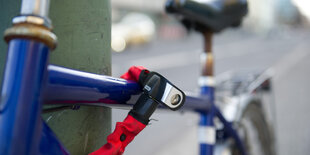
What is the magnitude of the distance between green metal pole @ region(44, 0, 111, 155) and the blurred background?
13cm

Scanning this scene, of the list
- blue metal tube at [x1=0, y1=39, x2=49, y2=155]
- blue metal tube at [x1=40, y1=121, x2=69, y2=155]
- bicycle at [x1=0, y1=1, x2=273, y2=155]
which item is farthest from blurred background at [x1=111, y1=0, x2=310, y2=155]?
blue metal tube at [x1=0, y1=39, x2=49, y2=155]

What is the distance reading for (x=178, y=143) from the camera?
179 inches

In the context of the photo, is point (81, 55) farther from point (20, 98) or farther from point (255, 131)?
point (255, 131)

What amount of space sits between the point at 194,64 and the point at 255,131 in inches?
367

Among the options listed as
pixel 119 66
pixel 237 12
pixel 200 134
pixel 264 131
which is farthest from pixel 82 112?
pixel 119 66

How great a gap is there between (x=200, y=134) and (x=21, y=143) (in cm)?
141

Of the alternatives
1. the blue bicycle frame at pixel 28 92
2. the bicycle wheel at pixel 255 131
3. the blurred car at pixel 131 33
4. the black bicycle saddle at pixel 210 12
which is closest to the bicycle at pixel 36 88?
the blue bicycle frame at pixel 28 92

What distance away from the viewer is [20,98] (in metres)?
0.55

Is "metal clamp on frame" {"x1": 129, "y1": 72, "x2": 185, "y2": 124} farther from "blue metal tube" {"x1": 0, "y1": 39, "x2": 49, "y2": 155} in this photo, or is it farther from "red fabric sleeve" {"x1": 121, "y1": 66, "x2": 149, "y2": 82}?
"blue metal tube" {"x1": 0, "y1": 39, "x2": 49, "y2": 155}

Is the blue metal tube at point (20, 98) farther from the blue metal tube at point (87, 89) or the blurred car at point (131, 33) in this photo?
the blurred car at point (131, 33)

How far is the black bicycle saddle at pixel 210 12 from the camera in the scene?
1757 millimetres

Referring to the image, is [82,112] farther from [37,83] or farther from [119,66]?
[119,66]

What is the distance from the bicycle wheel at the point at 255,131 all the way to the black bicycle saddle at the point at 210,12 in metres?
0.70

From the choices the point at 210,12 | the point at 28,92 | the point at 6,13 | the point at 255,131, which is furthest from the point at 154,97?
the point at 255,131
